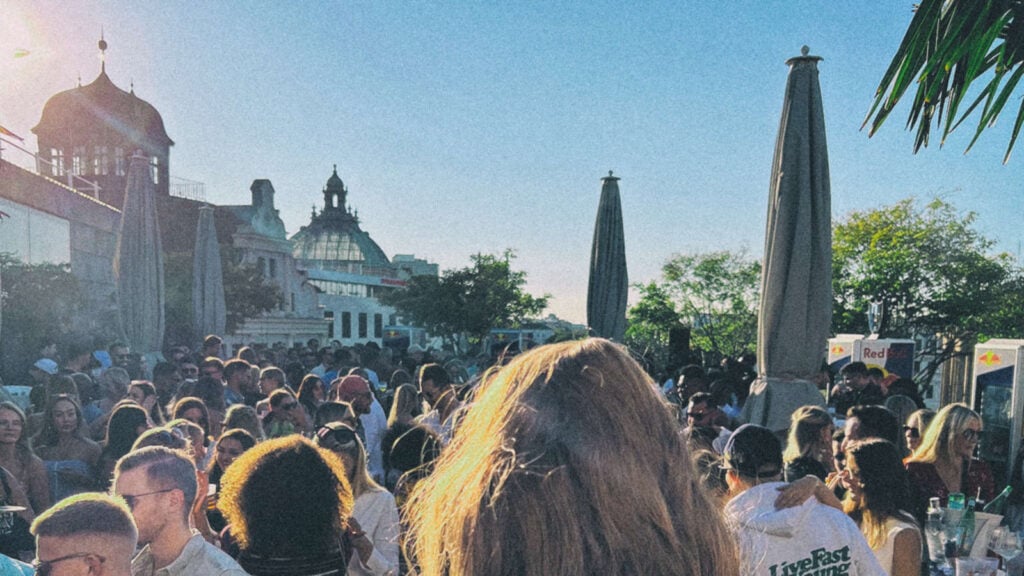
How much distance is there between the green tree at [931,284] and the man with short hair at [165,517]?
23333mm

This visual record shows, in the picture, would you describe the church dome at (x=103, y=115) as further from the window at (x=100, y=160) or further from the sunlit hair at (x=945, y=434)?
the sunlit hair at (x=945, y=434)

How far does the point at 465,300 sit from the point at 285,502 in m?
37.4

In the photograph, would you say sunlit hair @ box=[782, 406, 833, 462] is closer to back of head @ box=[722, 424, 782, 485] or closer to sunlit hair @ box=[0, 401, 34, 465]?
back of head @ box=[722, 424, 782, 485]

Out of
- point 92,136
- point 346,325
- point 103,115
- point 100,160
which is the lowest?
point 346,325

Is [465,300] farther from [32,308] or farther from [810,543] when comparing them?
[810,543]

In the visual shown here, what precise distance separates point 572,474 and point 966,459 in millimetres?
4279

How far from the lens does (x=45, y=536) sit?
2334 millimetres

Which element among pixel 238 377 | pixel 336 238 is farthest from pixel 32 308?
pixel 336 238

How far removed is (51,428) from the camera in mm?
5059

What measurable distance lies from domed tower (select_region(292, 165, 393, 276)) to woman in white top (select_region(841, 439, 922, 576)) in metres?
102

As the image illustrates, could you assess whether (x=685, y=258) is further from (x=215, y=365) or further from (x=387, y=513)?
(x=387, y=513)

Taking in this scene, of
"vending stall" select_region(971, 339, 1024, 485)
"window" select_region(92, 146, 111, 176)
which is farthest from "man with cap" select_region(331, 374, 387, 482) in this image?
"window" select_region(92, 146, 111, 176)

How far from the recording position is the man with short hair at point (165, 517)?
2.68m

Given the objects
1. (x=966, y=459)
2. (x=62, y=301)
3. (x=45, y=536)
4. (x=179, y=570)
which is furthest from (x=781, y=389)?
(x=62, y=301)
